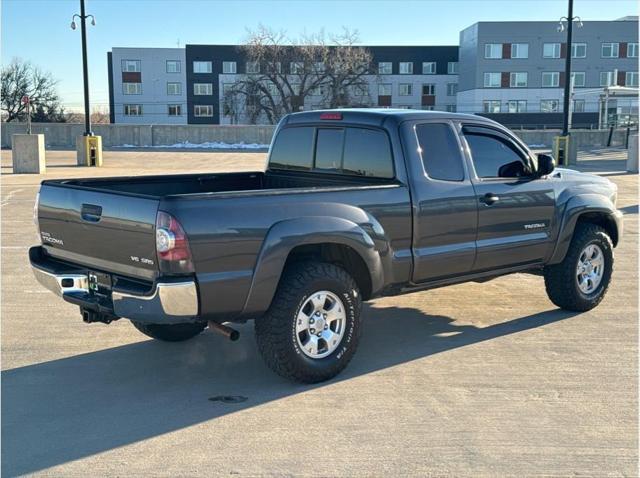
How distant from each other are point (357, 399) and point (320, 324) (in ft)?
1.95

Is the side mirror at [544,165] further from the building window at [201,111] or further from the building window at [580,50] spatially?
the building window at [201,111]

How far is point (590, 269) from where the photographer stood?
6965mm

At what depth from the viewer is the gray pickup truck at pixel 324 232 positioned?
4.36m

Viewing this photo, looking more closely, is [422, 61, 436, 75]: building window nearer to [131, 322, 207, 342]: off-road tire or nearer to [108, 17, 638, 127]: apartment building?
[108, 17, 638, 127]: apartment building

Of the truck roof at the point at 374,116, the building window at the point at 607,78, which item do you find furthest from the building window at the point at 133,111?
the truck roof at the point at 374,116

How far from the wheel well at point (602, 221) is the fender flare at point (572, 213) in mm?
84

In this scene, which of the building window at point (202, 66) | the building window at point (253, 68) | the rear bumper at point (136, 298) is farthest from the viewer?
the building window at point (202, 66)

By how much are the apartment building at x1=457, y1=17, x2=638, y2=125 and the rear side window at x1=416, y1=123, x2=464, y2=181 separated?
66.2m

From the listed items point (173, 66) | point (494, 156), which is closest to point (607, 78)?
point (173, 66)

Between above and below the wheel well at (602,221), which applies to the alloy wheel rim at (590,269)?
below

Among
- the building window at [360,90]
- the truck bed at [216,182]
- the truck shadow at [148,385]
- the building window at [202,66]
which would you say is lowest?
the truck shadow at [148,385]

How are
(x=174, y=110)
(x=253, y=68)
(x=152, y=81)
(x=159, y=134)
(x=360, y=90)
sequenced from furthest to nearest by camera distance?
1. (x=174, y=110)
2. (x=152, y=81)
3. (x=253, y=68)
4. (x=360, y=90)
5. (x=159, y=134)

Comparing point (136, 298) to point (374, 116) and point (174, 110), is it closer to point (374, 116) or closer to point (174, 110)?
point (374, 116)

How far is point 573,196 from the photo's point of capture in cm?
666
